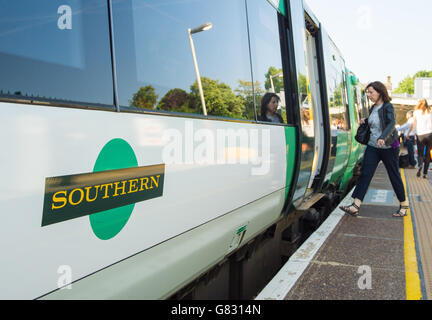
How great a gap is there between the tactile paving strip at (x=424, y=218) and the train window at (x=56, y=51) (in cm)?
271

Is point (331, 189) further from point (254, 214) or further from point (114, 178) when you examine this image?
point (114, 178)

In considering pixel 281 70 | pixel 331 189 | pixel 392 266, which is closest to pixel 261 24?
pixel 281 70

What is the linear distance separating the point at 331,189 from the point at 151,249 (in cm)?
562

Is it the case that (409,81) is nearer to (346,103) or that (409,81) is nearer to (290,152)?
(346,103)

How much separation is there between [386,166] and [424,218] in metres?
0.86

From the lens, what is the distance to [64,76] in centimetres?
152

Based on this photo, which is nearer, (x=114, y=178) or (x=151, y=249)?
(x=114, y=178)

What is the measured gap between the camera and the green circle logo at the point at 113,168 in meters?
1.57

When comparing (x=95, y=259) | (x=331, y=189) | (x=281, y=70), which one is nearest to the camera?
(x=95, y=259)

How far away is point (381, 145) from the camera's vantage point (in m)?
5.11

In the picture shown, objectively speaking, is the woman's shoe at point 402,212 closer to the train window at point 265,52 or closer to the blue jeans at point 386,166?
the blue jeans at point 386,166

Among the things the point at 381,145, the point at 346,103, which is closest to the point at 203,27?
the point at 381,145

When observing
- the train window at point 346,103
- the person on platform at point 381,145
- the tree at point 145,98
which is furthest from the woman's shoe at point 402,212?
the tree at point 145,98

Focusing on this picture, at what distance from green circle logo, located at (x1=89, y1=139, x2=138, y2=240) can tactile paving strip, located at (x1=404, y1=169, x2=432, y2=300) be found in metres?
2.36
